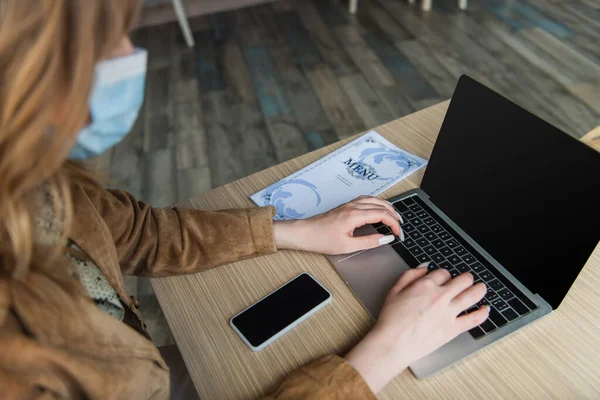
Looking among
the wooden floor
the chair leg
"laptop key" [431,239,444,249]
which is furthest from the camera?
the chair leg

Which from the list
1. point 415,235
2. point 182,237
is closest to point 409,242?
point 415,235

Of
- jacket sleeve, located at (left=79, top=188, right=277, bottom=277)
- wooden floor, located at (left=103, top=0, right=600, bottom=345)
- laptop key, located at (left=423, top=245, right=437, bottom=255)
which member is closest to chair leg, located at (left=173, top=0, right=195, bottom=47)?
wooden floor, located at (left=103, top=0, right=600, bottom=345)

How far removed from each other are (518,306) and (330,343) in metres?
0.28

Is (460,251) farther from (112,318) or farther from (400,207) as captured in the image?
(112,318)

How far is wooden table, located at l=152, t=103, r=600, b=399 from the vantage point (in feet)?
1.94

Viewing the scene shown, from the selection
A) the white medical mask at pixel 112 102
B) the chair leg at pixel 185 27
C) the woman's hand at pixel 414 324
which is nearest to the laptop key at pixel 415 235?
the woman's hand at pixel 414 324

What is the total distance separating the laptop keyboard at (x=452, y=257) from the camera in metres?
0.66

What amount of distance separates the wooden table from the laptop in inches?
0.9

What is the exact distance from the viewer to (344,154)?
38.9 inches

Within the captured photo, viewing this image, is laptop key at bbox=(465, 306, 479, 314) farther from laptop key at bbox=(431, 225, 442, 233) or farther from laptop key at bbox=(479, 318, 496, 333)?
laptop key at bbox=(431, 225, 442, 233)

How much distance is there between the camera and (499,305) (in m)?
0.66

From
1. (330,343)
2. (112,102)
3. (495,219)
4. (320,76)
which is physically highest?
(112,102)

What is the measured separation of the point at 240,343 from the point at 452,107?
0.52m

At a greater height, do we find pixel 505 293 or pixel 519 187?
pixel 519 187
